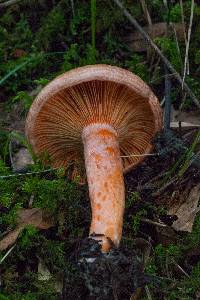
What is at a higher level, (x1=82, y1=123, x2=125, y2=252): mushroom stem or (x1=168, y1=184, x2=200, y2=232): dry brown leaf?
(x1=82, y1=123, x2=125, y2=252): mushroom stem

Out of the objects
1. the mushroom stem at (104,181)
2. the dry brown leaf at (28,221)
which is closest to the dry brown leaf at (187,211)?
the mushroom stem at (104,181)

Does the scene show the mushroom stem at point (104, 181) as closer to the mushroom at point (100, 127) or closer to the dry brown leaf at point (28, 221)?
the mushroom at point (100, 127)

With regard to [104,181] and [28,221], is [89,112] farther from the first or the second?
[28,221]

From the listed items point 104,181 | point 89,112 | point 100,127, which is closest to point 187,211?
point 104,181

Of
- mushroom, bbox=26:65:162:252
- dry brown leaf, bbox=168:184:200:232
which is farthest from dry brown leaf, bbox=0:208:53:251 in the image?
dry brown leaf, bbox=168:184:200:232

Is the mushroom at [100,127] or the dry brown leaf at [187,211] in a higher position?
the mushroom at [100,127]

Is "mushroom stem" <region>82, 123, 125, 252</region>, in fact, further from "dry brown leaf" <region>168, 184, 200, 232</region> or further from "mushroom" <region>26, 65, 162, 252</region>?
"dry brown leaf" <region>168, 184, 200, 232</region>
